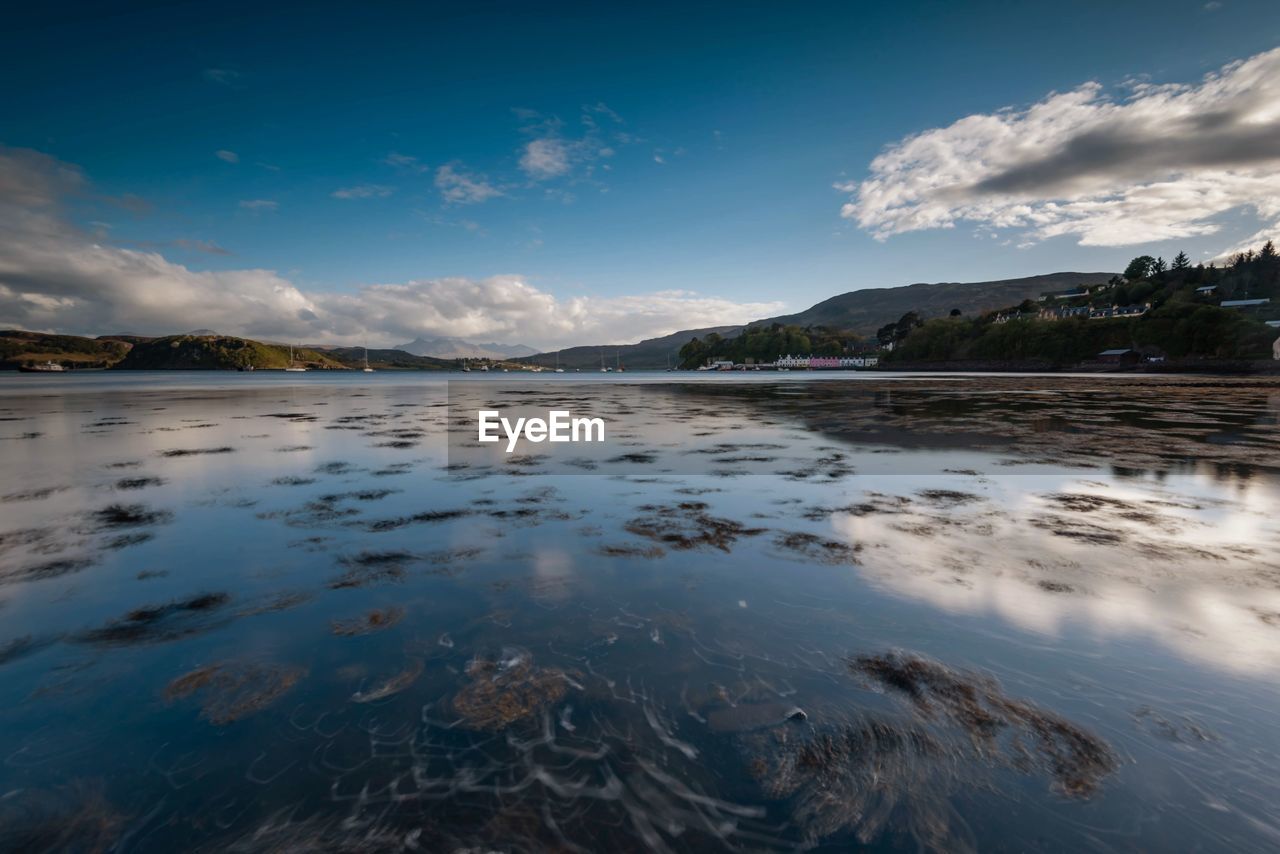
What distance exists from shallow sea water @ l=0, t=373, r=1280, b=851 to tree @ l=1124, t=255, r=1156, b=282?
256389mm

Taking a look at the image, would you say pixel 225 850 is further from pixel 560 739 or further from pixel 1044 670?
pixel 1044 670

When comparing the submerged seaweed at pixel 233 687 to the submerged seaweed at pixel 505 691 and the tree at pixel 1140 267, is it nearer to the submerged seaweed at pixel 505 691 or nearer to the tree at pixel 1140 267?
the submerged seaweed at pixel 505 691

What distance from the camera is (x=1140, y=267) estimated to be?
635 ft

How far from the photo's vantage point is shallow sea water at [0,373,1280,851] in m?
3.38

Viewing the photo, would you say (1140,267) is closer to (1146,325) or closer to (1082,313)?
(1082,313)

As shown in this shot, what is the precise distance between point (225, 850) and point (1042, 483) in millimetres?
14783

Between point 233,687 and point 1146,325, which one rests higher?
point 1146,325

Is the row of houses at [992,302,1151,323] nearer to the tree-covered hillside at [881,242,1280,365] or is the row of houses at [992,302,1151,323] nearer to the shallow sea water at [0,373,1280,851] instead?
the tree-covered hillside at [881,242,1280,365]

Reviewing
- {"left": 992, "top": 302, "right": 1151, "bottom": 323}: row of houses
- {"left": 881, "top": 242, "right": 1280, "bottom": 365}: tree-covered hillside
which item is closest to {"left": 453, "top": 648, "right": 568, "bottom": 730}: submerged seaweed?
{"left": 881, "top": 242, "right": 1280, "bottom": 365}: tree-covered hillside

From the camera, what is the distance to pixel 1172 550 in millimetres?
7742

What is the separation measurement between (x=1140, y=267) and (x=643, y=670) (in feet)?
889

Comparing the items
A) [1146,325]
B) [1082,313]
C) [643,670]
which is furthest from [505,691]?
[1082,313]

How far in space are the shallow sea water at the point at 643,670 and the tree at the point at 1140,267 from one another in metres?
256

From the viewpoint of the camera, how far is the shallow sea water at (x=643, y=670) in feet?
11.1
